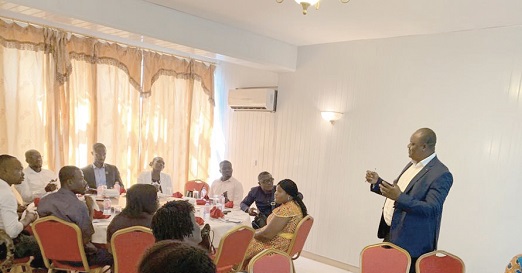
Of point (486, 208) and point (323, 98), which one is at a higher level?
point (323, 98)

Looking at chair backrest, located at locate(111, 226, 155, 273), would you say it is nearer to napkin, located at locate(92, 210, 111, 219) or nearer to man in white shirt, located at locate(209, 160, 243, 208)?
napkin, located at locate(92, 210, 111, 219)

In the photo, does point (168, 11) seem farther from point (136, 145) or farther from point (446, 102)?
point (446, 102)

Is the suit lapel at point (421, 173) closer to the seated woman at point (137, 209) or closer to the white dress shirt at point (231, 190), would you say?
the seated woman at point (137, 209)

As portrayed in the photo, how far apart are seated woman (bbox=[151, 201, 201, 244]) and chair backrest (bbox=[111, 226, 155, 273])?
0.60m

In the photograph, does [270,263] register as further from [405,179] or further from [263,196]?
[263,196]

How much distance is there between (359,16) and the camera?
3566mm

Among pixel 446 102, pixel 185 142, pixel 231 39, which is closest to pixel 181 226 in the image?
pixel 231 39

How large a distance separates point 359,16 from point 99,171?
11.6 feet

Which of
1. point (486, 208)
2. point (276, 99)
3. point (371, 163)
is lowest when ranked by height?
point (486, 208)

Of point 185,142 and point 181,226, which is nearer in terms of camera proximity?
point 181,226

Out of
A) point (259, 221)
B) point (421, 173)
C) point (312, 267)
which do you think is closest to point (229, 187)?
point (259, 221)

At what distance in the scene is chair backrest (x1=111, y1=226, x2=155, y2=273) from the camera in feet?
8.08

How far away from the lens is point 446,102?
155 inches

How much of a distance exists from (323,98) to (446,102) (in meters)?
A: 1.53
